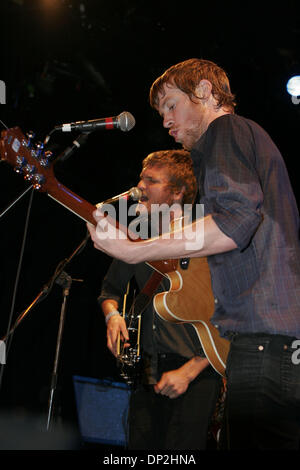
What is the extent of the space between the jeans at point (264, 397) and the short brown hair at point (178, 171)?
6.17ft

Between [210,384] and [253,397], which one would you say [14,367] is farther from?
[253,397]

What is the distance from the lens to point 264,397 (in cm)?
137

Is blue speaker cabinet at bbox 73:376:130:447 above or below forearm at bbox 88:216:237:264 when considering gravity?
below

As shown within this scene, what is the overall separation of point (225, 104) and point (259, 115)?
9.43 ft

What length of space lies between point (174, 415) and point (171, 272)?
0.77 m

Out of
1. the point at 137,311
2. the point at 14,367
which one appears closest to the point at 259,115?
the point at 137,311

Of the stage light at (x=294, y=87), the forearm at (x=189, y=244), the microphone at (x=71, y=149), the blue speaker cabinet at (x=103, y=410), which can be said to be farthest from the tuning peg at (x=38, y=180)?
the stage light at (x=294, y=87)

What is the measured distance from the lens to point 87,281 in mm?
5492

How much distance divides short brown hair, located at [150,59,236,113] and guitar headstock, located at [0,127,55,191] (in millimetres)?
636

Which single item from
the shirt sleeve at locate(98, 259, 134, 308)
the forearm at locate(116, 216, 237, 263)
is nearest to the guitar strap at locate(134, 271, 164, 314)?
the shirt sleeve at locate(98, 259, 134, 308)

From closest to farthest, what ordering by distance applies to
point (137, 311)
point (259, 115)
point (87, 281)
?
1. point (137, 311)
2. point (259, 115)
3. point (87, 281)

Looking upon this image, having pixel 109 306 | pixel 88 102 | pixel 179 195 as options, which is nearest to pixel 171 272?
pixel 109 306

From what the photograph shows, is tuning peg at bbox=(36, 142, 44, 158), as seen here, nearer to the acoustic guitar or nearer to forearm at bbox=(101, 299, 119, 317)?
the acoustic guitar

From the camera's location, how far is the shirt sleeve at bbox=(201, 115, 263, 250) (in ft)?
4.64
